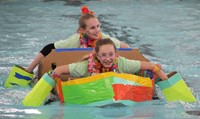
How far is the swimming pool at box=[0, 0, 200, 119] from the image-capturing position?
5.67 meters

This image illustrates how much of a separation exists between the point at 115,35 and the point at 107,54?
16.7ft

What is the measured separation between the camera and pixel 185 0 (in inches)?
599

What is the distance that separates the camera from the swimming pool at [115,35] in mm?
5673

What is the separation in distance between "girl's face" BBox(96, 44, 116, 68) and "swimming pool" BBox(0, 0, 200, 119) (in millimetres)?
488

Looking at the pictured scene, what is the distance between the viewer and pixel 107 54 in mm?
5875

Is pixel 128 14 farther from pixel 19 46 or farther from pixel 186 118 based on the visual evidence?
pixel 186 118

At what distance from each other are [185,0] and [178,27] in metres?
3.68

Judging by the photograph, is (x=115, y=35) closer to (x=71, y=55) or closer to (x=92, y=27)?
(x=92, y=27)

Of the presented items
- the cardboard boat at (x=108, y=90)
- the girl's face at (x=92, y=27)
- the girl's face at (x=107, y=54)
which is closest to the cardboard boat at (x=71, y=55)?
the girl's face at (x=92, y=27)

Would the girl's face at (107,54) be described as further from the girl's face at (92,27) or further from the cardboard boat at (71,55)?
the girl's face at (92,27)

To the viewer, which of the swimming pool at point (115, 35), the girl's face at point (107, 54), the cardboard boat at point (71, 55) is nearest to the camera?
the swimming pool at point (115, 35)

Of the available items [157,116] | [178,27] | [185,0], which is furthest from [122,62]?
[185,0]

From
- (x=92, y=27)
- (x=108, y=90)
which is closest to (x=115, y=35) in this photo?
(x=92, y=27)

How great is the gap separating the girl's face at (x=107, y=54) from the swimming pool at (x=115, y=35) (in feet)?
1.60
